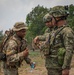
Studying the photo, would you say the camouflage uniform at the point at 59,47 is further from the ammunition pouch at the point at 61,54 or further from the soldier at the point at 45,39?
the soldier at the point at 45,39

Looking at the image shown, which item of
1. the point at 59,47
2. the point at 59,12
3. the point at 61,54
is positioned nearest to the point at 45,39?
the point at 59,47

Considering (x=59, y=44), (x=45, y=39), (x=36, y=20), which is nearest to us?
(x=59, y=44)

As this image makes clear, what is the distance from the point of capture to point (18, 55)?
245 inches

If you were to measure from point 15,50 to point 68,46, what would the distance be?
1.10 m

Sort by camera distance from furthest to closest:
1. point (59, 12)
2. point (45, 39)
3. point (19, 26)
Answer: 1. point (45, 39)
2. point (19, 26)
3. point (59, 12)

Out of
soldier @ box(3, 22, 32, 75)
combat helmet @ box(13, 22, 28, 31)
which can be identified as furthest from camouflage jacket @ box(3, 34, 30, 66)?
combat helmet @ box(13, 22, 28, 31)

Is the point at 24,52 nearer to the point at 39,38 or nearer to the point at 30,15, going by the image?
Answer: the point at 39,38

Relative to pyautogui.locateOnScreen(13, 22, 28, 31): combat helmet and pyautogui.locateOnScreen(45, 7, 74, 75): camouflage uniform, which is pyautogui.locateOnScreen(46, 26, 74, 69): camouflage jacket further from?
pyautogui.locateOnScreen(13, 22, 28, 31): combat helmet

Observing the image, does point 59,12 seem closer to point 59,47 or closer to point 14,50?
point 59,47

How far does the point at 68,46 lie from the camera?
240 inches

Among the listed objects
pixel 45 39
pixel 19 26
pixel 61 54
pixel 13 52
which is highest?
pixel 19 26

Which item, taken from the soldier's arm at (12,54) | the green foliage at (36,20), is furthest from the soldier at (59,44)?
the green foliage at (36,20)

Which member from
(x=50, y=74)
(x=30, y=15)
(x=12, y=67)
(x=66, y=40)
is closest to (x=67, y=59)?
(x=66, y=40)

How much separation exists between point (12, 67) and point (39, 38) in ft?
3.06
